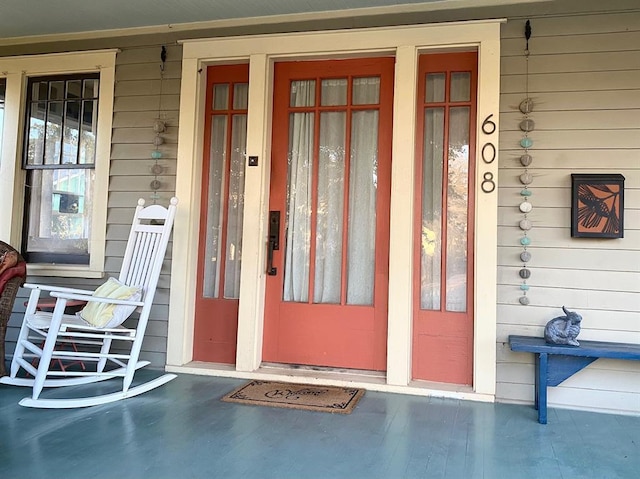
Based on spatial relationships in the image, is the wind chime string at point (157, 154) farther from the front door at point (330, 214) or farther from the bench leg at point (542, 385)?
the bench leg at point (542, 385)

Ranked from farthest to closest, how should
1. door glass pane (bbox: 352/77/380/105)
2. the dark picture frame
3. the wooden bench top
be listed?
door glass pane (bbox: 352/77/380/105)
the dark picture frame
the wooden bench top

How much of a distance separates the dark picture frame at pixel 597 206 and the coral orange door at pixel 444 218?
586mm

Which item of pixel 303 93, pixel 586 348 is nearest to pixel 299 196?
pixel 303 93

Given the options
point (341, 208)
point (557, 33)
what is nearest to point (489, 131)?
point (557, 33)

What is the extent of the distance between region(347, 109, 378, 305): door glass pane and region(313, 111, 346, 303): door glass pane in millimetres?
76

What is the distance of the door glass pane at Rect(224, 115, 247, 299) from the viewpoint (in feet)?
11.6

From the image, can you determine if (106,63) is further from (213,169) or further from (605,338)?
(605,338)

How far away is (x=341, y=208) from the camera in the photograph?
3373 millimetres

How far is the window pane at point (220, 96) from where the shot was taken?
3619mm

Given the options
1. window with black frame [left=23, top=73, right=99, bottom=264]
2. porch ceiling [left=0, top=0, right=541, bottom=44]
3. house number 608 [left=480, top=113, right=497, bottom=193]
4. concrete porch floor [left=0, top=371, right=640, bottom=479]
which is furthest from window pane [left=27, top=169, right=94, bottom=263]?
house number 608 [left=480, top=113, right=497, bottom=193]

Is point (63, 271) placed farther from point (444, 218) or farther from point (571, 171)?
point (571, 171)

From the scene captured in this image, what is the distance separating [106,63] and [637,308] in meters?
3.91

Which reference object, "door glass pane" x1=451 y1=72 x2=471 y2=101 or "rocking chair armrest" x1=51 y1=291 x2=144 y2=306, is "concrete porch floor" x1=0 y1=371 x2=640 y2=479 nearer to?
"rocking chair armrest" x1=51 y1=291 x2=144 y2=306

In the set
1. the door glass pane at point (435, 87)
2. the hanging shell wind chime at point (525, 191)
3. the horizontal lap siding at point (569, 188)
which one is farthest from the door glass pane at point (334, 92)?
the hanging shell wind chime at point (525, 191)
